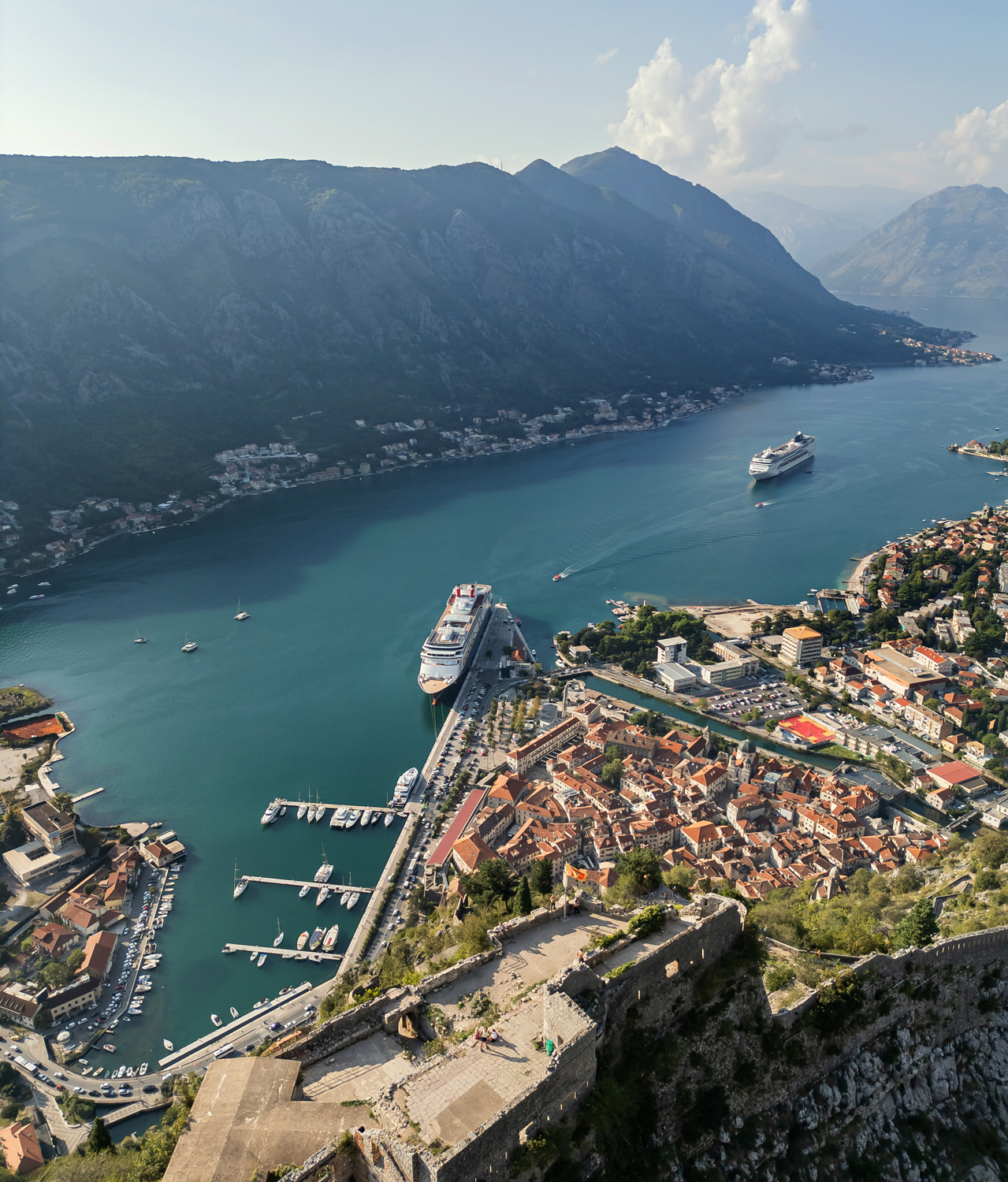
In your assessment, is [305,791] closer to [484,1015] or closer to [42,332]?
[484,1015]

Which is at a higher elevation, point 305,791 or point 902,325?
point 902,325

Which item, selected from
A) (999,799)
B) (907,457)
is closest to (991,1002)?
(999,799)

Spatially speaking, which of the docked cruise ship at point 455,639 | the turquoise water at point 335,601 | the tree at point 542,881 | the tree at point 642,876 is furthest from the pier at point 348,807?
the tree at point 642,876

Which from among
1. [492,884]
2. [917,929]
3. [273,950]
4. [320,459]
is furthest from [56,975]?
[320,459]

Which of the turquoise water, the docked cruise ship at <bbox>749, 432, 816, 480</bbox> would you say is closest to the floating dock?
the turquoise water

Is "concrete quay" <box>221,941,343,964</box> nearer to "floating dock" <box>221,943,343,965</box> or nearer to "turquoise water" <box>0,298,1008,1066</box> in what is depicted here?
"floating dock" <box>221,943,343,965</box>

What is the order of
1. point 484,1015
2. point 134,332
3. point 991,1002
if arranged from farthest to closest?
point 134,332
point 991,1002
point 484,1015
